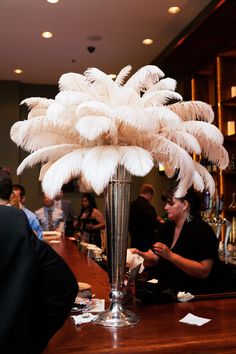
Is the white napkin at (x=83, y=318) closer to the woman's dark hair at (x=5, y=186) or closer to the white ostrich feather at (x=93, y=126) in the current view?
the white ostrich feather at (x=93, y=126)

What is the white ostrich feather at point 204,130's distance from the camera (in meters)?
1.45

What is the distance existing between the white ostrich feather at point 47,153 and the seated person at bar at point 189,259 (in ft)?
3.18

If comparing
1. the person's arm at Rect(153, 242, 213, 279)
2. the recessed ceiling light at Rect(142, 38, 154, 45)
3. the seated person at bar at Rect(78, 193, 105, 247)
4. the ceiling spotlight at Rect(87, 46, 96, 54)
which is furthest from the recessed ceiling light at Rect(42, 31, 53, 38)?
the person's arm at Rect(153, 242, 213, 279)

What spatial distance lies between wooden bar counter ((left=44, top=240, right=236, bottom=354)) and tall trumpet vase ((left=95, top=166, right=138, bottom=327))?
0.10m

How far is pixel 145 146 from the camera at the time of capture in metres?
1.49

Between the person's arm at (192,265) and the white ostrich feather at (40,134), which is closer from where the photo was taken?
the white ostrich feather at (40,134)

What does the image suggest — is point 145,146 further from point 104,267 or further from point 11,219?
point 104,267

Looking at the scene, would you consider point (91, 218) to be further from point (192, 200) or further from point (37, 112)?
point (37, 112)

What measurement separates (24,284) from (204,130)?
85cm

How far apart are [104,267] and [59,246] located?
47.9 inches

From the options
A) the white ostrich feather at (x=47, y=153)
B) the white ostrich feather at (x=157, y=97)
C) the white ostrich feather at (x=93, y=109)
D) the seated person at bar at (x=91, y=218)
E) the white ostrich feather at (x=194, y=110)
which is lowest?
the seated person at bar at (x=91, y=218)

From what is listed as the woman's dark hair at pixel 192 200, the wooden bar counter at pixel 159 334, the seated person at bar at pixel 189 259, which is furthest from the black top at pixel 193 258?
the wooden bar counter at pixel 159 334

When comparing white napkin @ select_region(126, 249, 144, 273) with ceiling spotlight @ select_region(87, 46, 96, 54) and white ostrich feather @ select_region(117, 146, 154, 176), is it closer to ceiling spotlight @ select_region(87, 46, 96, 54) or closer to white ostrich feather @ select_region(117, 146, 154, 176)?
white ostrich feather @ select_region(117, 146, 154, 176)

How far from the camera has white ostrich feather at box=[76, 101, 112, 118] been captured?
1.33m
